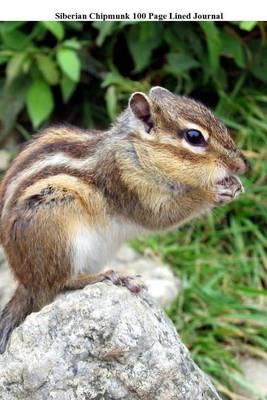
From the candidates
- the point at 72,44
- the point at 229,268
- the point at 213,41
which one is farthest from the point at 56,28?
the point at 229,268

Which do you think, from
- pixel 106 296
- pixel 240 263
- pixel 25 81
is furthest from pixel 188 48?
pixel 106 296

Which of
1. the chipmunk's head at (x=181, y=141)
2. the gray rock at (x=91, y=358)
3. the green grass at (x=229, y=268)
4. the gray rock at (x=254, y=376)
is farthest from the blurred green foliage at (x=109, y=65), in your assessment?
the gray rock at (x=91, y=358)

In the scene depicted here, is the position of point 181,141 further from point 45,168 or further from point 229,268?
point 229,268

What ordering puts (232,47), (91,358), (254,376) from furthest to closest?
1. (232,47)
2. (254,376)
3. (91,358)

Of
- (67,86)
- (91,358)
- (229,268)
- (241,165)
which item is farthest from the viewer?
(67,86)

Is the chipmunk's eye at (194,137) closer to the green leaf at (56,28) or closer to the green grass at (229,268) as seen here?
the green grass at (229,268)

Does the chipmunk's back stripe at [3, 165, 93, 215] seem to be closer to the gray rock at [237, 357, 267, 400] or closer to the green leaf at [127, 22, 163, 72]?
the gray rock at [237, 357, 267, 400]

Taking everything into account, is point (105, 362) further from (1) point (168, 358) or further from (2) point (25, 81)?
(2) point (25, 81)

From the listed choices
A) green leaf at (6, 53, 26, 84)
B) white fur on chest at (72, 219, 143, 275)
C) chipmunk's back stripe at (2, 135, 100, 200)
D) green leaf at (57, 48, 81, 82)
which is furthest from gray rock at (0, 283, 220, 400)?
green leaf at (6, 53, 26, 84)
